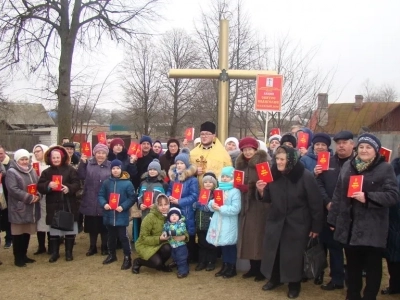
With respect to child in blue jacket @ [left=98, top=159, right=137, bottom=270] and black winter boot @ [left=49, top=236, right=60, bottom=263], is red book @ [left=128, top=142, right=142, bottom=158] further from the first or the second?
black winter boot @ [left=49, top=236, right=60, bottom=263]

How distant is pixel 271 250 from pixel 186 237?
1.38 metres

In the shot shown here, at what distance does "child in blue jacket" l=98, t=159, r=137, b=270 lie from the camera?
656cm

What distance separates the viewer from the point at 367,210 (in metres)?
4.34

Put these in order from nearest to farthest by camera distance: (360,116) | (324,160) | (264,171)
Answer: (264,171)
(324,160)
(360,116)

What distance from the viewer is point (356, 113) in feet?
93.2

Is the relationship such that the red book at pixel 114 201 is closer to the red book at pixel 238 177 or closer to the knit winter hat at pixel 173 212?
the knit winter hat at pixel 173 212

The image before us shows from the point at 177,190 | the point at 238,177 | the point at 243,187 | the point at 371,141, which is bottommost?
the point at 177,190

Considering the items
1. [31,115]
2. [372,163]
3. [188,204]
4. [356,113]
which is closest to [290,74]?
[188,204]

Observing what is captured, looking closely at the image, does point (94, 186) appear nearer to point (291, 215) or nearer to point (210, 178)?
point (210, 178)

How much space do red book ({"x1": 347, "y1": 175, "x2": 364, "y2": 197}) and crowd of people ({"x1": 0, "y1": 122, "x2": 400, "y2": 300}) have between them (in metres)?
0.04

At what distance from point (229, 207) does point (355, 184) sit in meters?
1.99

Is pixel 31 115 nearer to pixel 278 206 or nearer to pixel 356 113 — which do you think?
pixel 356 113

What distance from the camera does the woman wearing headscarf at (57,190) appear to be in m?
6.60

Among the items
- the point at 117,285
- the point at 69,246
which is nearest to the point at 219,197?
the point at 117,285
